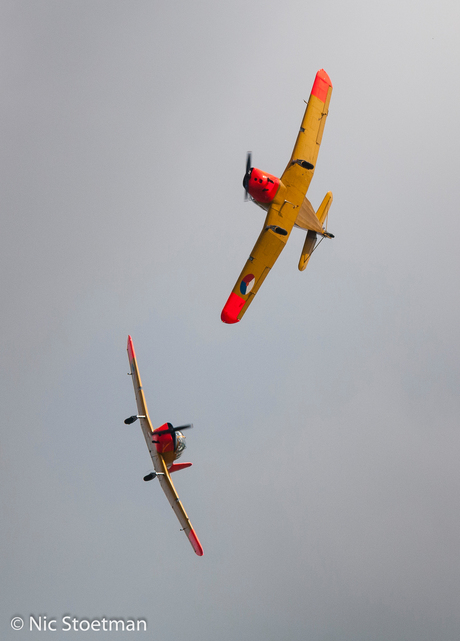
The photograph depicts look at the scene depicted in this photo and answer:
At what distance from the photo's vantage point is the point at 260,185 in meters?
22.5

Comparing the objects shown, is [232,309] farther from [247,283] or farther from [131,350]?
[131,350]

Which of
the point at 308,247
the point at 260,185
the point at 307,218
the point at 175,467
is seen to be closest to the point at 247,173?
the point at 260,185

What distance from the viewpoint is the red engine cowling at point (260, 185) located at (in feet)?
73.5

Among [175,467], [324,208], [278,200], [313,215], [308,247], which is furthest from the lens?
[324,208]

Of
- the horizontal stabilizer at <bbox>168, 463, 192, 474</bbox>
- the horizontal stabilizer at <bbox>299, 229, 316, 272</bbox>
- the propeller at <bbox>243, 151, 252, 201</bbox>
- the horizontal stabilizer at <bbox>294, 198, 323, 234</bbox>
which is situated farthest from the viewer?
the horizontal stabilizer at <bbox>299, 229, 316, 272</bbox>

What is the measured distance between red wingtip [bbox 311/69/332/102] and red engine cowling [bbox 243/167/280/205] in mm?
4321

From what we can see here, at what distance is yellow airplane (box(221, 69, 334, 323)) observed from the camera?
22.7 meters

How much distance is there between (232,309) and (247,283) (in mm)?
1142

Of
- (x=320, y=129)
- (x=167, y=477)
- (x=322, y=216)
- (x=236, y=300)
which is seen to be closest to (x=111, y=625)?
(x=167, y=477)

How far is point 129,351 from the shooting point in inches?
1009

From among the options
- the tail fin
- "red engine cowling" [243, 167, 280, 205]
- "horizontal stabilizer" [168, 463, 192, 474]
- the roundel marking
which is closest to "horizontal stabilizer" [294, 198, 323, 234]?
the tail fin

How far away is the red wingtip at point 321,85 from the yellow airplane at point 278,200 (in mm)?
39

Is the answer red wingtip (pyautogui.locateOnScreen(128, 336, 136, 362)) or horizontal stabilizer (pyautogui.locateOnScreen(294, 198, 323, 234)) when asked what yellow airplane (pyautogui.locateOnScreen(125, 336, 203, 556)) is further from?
horizontal stabilizer (pyautogui.locateOnScreen(294, 198, 323, 234))

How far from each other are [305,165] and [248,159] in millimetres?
2363
